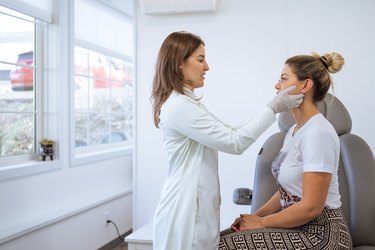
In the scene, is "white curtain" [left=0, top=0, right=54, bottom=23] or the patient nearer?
the patient

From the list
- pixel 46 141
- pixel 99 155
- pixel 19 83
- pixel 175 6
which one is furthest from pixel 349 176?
pixel 99 155

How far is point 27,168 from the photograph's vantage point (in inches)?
96.7

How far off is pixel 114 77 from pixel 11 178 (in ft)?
5.89

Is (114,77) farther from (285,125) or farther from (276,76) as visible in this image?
(285,125)

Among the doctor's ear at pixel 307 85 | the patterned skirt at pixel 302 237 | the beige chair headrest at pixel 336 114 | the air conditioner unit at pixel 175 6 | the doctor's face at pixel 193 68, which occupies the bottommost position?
the patterned skirt at pixel 302 237

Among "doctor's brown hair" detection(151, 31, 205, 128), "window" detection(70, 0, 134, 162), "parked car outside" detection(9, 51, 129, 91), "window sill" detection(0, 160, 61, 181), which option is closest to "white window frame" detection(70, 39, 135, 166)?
"window" detection(70, 0, 134, 162)

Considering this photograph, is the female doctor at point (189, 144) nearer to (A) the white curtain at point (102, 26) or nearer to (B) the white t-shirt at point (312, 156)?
(B) the white t-shirt at point (312, 156)

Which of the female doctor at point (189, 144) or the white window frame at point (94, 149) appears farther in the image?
the white window frame at point (94, 149)

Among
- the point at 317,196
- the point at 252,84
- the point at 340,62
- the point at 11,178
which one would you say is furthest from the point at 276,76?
the point at 11,178

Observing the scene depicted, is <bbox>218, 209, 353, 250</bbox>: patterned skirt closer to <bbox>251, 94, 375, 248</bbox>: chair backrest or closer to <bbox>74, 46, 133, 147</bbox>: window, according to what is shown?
<bbox>251, 94, 375, 248</bbox>: chair backrest

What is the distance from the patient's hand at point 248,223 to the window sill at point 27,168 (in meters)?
1.43

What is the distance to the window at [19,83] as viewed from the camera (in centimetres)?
251

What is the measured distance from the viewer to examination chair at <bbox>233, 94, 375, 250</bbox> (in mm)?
1601

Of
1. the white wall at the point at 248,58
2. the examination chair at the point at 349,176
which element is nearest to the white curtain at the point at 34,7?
the white wall at the point at 248,58
